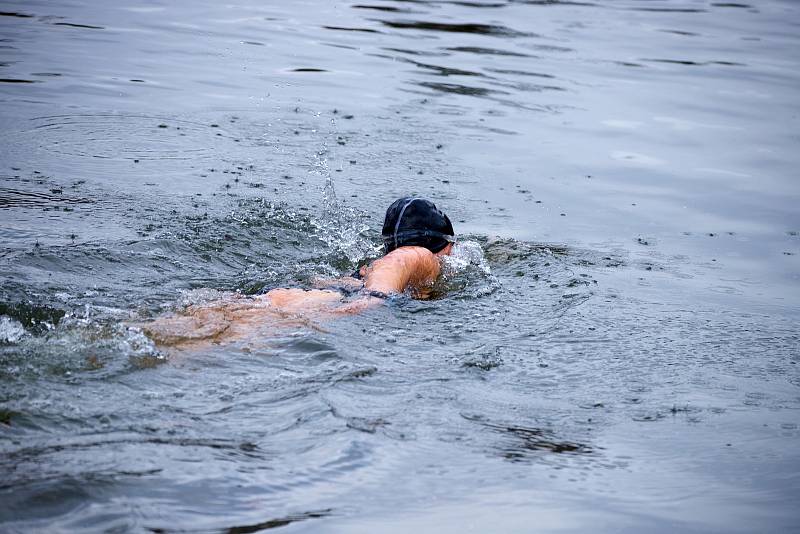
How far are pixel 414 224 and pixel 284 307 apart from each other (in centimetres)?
123

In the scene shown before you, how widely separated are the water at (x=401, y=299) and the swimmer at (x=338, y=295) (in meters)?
0.13

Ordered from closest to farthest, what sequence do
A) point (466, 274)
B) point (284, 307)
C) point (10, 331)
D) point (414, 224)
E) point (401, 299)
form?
point (10, 331), point (284, 307), point (401, 299), point (414, 224), point (466, 274)

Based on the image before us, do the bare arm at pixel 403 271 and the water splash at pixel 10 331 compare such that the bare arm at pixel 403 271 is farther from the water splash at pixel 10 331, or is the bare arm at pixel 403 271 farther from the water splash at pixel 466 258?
the water splash at pixel 10 331

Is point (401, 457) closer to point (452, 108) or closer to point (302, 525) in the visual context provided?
point (302, 525)

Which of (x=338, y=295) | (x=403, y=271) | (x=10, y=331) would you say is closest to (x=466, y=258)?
(x=403, y=271)

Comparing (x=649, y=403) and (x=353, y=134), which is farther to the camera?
(x=353, y=134)

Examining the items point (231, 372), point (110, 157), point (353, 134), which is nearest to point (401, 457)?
point (231, 372)

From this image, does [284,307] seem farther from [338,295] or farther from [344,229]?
[344,229]

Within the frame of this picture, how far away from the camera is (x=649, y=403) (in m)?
4.80

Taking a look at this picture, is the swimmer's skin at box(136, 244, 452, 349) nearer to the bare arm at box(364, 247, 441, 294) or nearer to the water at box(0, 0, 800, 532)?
the bare arm at box(364, 247, 441, 294)

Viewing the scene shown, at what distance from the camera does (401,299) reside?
5832 mm

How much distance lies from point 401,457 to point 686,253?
4356mm

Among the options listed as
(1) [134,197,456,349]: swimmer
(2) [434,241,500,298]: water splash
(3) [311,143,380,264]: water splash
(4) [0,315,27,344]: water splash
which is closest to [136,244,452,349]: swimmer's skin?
(1) [134,197,456,349]: swimmer

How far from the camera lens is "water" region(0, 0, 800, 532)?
383cm
